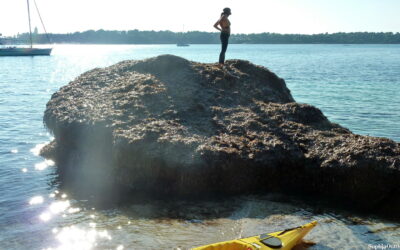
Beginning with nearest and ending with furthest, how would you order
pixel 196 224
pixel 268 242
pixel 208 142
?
pixel 268 242, pixel 196 224, pixel 208 142

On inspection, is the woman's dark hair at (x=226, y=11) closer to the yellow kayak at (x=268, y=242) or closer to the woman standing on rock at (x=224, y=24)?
the woman standing on rock at (x=224, y=24)

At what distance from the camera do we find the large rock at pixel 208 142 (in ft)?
33.9

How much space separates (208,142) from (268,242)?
386 centimetres

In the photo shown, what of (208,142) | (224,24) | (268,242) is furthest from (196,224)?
(224,24)

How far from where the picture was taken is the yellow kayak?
7.55 metres

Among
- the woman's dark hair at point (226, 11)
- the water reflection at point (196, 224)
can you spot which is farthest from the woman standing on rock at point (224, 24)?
the water reflection at point (196, 224)

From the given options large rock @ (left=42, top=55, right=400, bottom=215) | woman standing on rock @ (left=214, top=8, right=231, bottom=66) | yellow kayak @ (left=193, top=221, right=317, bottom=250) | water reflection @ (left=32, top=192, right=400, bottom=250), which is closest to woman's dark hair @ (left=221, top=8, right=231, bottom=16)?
woman standing on rock @ (left=214, top=8, right=231, bottom=66)

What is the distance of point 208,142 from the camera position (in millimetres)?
10914

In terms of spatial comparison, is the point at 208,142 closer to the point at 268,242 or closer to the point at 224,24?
the point at 268,242

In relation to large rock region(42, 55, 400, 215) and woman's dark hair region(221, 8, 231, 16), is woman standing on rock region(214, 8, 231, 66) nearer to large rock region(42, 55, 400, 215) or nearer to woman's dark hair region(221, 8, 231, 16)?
woman's dark hair region(221, 8, 231, 16)

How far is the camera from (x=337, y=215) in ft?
31.6

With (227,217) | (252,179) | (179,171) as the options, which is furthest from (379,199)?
(179,171)

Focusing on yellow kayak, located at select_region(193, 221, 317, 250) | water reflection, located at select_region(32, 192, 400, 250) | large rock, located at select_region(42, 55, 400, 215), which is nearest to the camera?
yellow kayak, located at select_region(193, 221, 317, 250)

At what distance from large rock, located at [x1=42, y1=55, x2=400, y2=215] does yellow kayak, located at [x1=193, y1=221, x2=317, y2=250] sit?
2639mm
